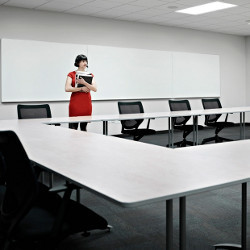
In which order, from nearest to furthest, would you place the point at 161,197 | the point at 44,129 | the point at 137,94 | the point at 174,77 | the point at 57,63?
the point at 161,197 < the point at 44,129 < the point at 57,63 < the point at 137,94 < the point at 174,77

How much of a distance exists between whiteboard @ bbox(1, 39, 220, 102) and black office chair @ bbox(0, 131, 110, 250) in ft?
18.0

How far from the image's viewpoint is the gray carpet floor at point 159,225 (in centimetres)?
251

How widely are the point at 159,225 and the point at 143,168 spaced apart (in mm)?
1216

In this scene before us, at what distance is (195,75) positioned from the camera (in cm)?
956

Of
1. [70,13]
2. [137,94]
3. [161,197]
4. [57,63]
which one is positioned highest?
[70,13]

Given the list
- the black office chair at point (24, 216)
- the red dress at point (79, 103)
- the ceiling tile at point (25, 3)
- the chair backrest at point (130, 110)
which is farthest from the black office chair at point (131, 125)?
the black office chair at point (24, 216)

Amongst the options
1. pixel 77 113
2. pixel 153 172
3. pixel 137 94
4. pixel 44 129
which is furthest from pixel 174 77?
pixel 153 172

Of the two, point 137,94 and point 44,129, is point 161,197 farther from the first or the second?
point 137,94

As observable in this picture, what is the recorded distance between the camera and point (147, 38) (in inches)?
338

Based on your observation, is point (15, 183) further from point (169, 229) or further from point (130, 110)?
point (130, 110)

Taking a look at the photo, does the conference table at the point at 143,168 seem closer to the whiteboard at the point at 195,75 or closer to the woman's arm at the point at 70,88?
the woman's arm at the point at 70,88

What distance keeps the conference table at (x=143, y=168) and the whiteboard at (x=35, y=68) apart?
4.31 m

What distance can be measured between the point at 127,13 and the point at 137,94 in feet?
6.48

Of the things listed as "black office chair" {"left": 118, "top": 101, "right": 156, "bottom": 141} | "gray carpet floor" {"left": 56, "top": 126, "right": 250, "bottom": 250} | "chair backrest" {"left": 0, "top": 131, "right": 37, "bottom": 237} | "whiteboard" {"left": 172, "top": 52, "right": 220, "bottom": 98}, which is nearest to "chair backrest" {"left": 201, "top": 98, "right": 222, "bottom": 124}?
"black office chair" {"left": 118, "top": 101, "right": 156, "bottom": 141}
